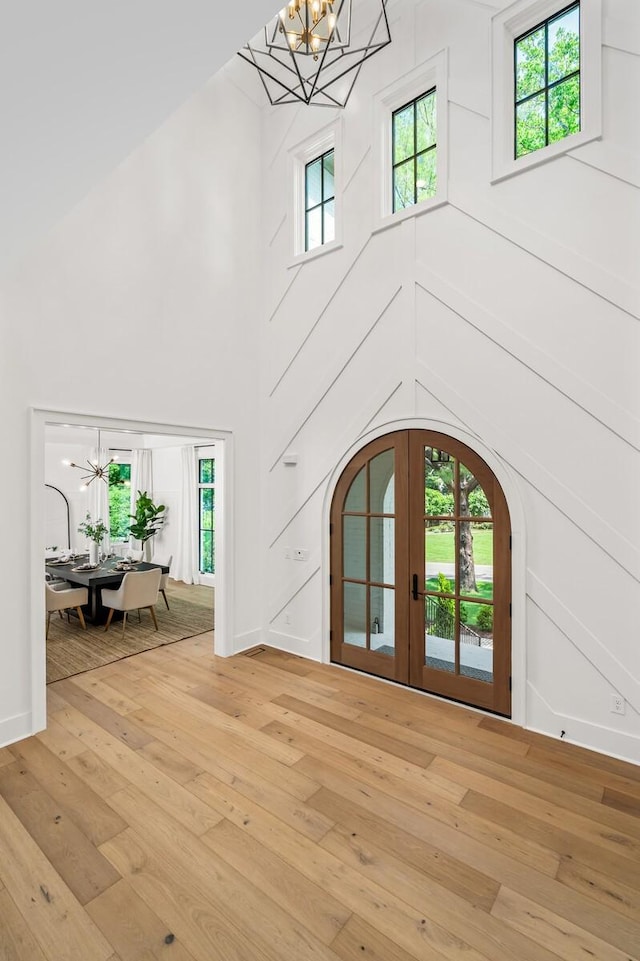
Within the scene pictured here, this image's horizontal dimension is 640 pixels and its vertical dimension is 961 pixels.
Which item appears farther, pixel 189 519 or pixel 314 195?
pixel 189 519

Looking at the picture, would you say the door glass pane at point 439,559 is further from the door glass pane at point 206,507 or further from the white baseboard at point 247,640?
the door glass pane at point 206,507

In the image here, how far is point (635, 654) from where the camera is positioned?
3.01m

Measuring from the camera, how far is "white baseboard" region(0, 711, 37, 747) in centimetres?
331

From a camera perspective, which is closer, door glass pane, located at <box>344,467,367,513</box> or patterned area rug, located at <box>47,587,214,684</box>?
door glass pane, located at <box>344,467,367,513</box>

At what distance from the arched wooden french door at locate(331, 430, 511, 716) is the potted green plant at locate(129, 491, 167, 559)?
5.71 metres

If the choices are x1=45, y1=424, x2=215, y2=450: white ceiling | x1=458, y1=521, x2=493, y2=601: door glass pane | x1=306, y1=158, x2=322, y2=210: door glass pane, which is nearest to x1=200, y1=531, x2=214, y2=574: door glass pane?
x1=45, y1=424, x2=215, y2=450: white ceiling

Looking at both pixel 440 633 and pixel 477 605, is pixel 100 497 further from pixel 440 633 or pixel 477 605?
pixel 477 605

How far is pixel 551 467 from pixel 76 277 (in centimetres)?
398

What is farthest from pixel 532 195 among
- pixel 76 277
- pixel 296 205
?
pixel 76 277

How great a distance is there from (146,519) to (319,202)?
6613 millimetres

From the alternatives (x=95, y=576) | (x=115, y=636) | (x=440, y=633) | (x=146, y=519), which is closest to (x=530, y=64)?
(x=440, y=633)

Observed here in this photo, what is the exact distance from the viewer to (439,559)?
3885mm

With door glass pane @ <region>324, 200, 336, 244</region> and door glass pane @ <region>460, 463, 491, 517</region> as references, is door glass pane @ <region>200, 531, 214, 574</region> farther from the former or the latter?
door glass pane @ <region>460, 463, 491, 517</region>

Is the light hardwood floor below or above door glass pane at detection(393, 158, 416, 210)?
below
